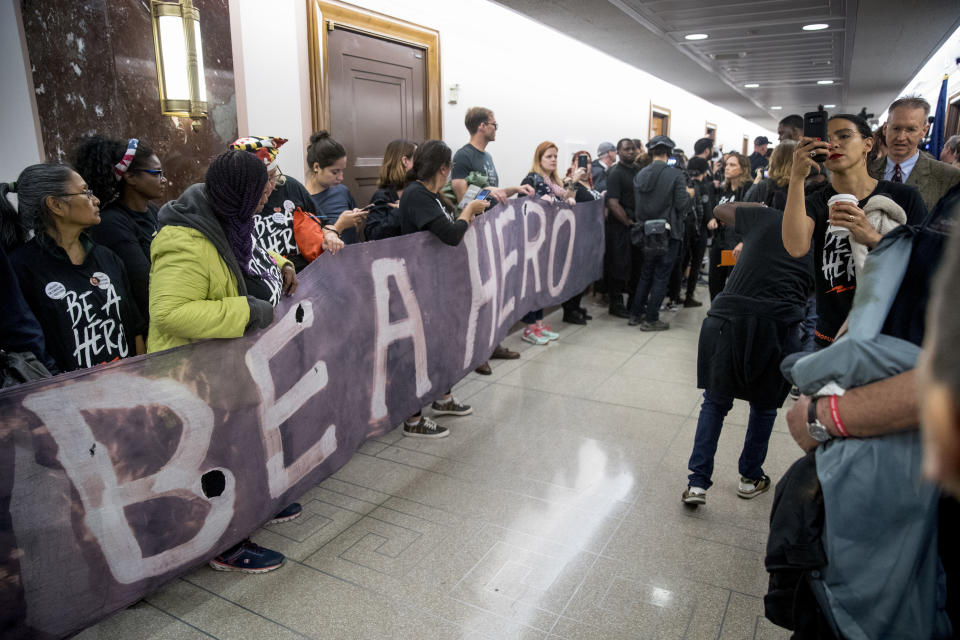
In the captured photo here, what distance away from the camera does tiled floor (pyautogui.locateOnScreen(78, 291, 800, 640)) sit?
7.20 feet

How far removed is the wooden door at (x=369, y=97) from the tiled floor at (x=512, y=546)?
238cm

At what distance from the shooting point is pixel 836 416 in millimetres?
1326

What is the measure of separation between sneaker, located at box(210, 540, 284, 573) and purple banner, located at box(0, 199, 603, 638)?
148 mm

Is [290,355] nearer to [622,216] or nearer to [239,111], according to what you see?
[239,111]

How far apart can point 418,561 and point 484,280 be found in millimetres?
2181

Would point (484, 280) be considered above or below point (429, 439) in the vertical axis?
above

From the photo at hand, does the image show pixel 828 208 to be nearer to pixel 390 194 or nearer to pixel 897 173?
pixel 897 173

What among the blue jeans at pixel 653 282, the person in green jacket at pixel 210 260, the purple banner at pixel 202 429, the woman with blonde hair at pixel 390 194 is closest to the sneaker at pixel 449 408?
the purple banner at pixel 202 429

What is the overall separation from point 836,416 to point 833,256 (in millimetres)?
1406

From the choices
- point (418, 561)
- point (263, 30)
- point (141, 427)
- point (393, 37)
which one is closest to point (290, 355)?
point (141, 427)

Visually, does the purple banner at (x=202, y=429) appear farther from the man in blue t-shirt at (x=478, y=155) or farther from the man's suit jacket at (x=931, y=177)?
the man's suit jacket at (x=931, y=177)

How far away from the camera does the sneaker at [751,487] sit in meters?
3.03

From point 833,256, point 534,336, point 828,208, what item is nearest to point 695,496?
point 833,256

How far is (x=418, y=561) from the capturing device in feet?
8.36
